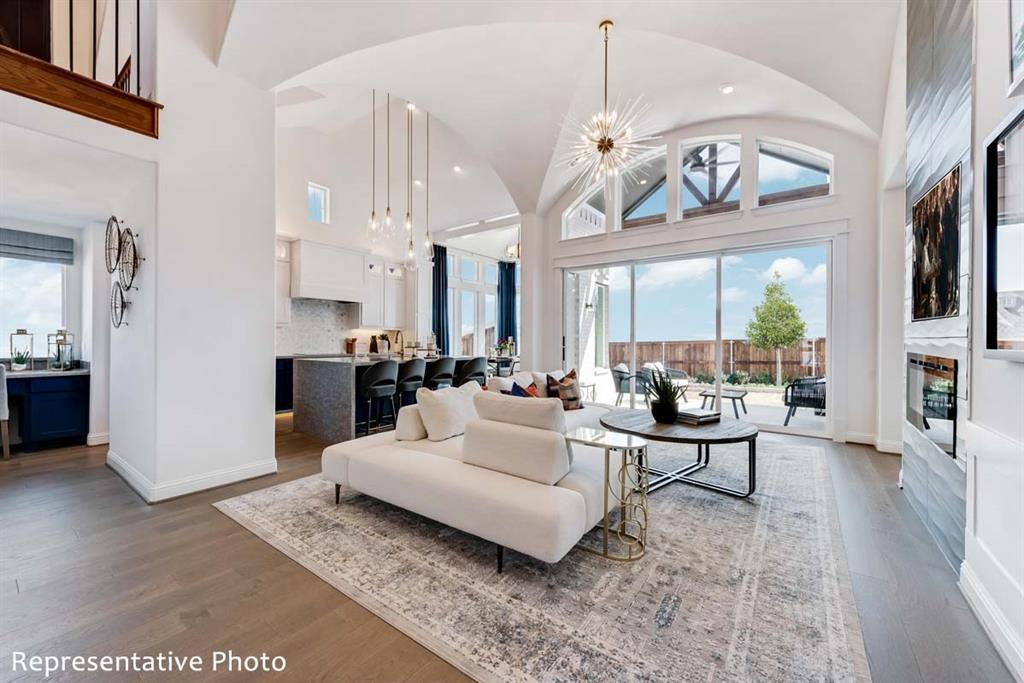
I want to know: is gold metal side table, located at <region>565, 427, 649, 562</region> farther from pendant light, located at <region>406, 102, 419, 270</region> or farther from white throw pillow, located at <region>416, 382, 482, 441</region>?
pendant light, located at <region>406, 102, 419, 270</region>

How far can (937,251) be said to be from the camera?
259 centimetres

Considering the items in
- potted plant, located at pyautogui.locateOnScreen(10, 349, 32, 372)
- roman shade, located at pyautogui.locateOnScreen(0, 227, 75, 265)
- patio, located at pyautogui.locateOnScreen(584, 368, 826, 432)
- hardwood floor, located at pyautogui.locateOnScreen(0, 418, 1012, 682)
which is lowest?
hardwood floor, located at pyautogui.locateOnScreen(0, 418, 1012, 682)

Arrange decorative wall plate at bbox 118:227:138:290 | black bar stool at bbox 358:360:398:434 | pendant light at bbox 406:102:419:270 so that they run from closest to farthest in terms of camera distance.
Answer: decorative wall plate at bbox 118:227:138:290
black bar stool at bbox 358:360:398:434
pendant light at bbox 406:102:419:270

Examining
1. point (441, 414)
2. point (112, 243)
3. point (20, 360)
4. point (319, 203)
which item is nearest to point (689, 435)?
point (441, 414)

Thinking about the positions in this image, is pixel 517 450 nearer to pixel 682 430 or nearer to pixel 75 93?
pixel 682 430

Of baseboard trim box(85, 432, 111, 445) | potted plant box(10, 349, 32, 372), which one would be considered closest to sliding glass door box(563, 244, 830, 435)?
baseboard trim box(85, 432, 111, 445)

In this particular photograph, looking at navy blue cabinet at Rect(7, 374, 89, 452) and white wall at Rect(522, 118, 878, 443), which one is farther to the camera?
white wall at Rect(522, 118, 878, 443)

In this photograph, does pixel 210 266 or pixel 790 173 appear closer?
pixel 210 266

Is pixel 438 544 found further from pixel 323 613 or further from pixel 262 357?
Answer: pixel 262 357

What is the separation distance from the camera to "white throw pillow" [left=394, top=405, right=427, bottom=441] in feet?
10.2

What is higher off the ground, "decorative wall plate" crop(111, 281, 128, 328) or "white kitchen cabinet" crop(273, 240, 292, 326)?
"white kitchen cabinet" crop(273, 240, 292, 326)

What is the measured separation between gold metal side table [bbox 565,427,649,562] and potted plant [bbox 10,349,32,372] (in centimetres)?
606

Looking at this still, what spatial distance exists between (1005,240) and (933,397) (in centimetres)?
144

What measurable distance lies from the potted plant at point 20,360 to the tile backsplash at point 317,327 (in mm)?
2734
